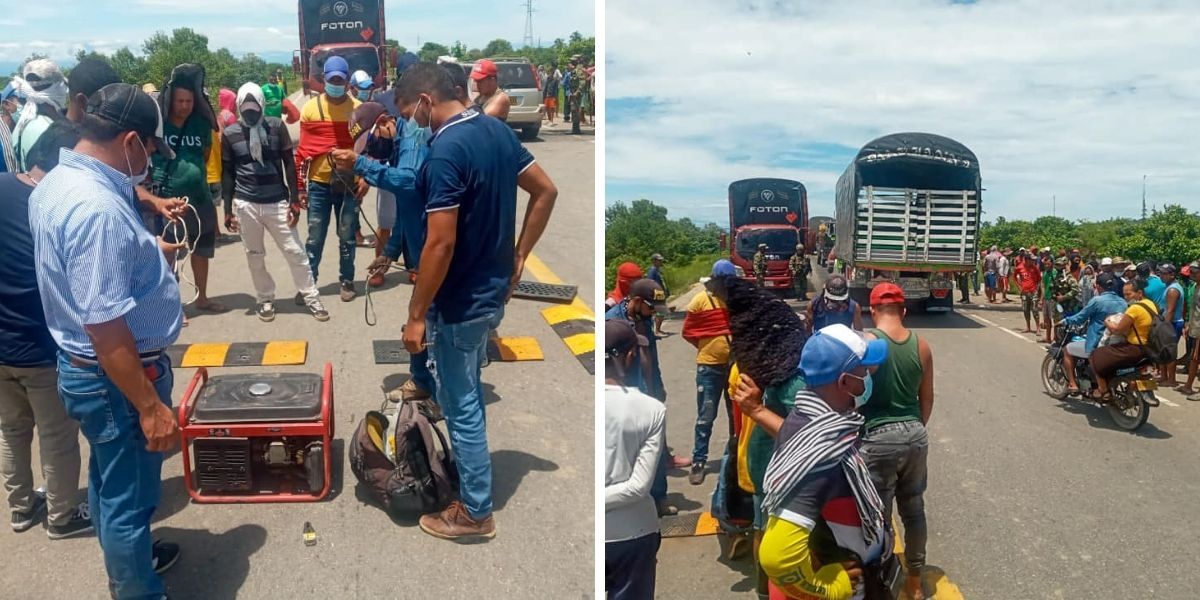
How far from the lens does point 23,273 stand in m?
3.87

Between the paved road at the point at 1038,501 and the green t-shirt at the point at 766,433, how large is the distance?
1044 mm

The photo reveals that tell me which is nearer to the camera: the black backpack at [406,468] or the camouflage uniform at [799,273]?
the black backpack at [406,468]

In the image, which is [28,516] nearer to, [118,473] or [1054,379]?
[118,473]

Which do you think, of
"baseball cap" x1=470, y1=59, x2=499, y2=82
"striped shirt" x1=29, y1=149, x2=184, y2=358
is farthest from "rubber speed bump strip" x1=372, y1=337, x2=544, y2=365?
"striped shirt" x1=29, y1=149, x2=184, y2=358

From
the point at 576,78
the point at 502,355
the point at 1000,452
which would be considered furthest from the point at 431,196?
the point at 576,78

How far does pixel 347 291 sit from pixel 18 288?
13.0ft

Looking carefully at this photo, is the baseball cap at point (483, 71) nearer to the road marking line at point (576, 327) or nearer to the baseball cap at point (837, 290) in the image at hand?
the road marking line at point (576, 327)

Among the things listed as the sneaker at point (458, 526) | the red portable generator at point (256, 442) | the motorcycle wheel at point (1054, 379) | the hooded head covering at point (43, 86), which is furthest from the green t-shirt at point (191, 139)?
the motorcycle wheel at point (1054, 379)

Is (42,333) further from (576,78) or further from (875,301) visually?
(576,78)

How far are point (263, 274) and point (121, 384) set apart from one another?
167 inches

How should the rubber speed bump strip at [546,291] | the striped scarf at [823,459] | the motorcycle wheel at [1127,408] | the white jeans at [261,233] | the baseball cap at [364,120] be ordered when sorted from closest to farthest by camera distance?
the striped scarf at [823,459]
the baseball cap at [364,120]
the white jeans at [261,233]
the motorcycle wheel at [1127,408]
the rubber speed bump strip at [546,291]

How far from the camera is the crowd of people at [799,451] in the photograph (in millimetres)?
2703

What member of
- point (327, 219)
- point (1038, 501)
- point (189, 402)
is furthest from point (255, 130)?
point (1038, 501)

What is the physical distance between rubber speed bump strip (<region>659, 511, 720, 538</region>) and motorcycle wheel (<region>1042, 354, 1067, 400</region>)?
5.11m
